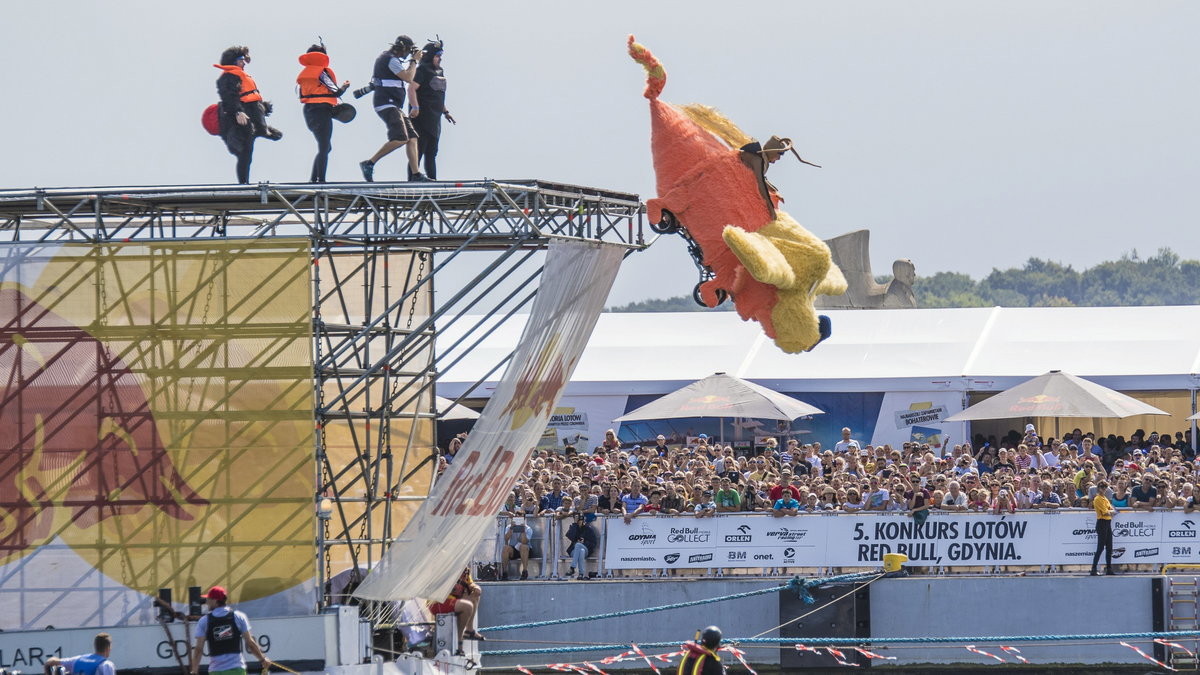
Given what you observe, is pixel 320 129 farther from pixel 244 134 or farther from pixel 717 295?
pixel 717 295

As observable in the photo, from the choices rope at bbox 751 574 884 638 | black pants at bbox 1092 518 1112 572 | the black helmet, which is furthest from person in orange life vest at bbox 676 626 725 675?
black pants at bbox 1092 518 1112 572

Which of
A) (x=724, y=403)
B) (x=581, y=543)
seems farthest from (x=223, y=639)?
(x=724, y=403)

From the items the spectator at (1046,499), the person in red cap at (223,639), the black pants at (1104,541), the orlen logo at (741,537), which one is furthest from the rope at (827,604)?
the person in red cap at (223,639)

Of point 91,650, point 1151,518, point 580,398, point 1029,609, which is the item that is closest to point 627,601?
point 1029,609

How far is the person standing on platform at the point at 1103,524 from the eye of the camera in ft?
68.4

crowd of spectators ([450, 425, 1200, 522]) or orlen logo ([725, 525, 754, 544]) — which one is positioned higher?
crowd of spectators ([450, 425, 1200, 522])

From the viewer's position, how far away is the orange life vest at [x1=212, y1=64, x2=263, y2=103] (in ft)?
57.4

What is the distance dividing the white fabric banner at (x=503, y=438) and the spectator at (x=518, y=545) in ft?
12.0

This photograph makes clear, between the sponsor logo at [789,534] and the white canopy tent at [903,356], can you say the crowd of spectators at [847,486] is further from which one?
the white canopy tent at [903,356]

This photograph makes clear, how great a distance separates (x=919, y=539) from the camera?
21359mm

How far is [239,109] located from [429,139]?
1.72m

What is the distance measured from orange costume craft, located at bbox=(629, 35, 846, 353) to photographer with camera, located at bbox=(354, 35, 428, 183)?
2449mm

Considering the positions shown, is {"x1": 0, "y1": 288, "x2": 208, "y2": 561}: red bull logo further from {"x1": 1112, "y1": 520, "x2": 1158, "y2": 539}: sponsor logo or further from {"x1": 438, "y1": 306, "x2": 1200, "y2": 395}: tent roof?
{"x1": 438, "y1": 306, "x2": 1200, "y2": 395}: tent roof

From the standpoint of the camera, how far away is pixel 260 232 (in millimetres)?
17328
